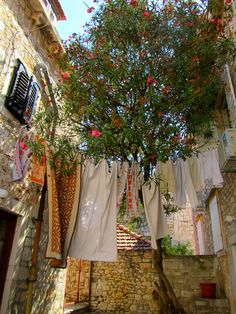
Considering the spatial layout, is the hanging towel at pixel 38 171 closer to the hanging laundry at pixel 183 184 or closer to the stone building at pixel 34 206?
the stone building at pixel 34 206

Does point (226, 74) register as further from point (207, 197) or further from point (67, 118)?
point (207, 197)

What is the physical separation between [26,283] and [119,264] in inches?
222

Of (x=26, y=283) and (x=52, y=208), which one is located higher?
(x=52, y=208)

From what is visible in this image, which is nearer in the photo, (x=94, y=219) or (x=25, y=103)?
(x=94, y=219)

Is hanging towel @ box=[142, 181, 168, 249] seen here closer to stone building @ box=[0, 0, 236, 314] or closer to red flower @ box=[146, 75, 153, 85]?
stone building @ box=[0, 0, 236, 314]

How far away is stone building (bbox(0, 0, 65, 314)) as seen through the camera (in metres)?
4.66

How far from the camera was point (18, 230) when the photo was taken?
4934 mm

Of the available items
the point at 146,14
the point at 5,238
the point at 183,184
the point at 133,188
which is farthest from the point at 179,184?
the point at 146,14

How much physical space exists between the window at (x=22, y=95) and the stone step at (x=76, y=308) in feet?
19.1

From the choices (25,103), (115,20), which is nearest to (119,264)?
(25,103)

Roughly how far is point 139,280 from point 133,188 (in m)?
6.32

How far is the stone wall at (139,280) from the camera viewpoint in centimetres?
874

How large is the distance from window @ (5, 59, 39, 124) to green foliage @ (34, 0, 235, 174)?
36 cm

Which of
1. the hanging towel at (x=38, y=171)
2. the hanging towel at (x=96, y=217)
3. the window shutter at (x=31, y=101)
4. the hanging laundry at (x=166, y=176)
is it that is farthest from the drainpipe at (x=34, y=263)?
the hanging laundry at (x=166, y=176)
